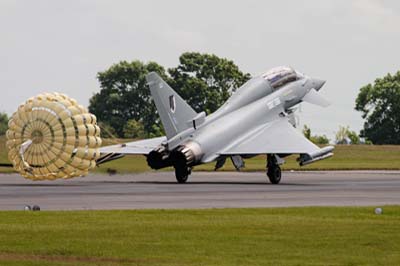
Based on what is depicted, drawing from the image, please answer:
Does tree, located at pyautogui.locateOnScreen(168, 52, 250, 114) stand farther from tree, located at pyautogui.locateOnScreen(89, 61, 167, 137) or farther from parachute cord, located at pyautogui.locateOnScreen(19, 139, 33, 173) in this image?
parachute cord, located at pyautogui.locateOnScreen(19, 139, 33, 173)

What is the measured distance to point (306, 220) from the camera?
29906mm

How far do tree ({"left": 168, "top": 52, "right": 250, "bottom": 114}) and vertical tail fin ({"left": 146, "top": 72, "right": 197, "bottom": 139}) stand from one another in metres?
95.4

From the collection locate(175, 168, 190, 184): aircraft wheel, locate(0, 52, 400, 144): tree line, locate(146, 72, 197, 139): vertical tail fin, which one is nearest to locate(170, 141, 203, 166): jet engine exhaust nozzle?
locate(175, 168, 190, 184): aircraft wheel

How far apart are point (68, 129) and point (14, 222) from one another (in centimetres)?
1786

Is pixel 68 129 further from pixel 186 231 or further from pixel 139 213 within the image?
pixel 186 231

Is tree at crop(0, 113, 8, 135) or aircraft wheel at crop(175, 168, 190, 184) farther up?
Answer: tree at crop(0, 113, 8, 135)

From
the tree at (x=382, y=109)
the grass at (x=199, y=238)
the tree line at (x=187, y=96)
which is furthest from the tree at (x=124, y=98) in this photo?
the grass at (x=199, y=238)

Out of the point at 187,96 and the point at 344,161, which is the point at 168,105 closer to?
the point at 344,161

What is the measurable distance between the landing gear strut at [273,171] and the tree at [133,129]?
289ft

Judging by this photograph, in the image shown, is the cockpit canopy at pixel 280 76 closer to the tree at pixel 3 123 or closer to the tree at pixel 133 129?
the tree at pixel 3 123

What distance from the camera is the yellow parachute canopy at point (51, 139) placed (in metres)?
46.6

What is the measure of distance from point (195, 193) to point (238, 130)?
41.5 ft

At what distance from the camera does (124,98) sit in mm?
157750

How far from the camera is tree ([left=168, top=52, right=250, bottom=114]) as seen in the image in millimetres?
149875
